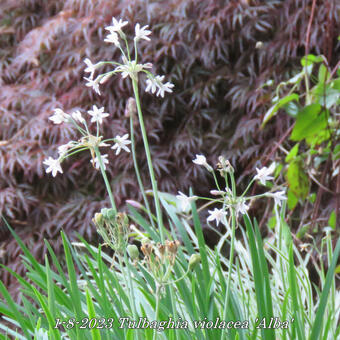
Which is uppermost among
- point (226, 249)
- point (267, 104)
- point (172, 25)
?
point (172, 25)

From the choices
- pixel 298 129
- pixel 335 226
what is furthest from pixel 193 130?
pixel 335 226

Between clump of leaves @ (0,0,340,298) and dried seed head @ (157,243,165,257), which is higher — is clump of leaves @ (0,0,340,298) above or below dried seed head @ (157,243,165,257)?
below

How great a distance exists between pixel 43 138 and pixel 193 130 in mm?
557

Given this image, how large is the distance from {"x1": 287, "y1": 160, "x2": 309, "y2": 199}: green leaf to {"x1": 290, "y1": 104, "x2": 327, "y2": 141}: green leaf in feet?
0.33

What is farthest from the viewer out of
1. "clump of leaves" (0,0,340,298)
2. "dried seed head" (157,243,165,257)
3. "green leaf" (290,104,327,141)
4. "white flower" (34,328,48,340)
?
"clump of leaves" (0,0,340,298)

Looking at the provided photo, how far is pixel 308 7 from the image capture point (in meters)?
1.67

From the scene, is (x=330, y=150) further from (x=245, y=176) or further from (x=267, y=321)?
(x=267, y=321)

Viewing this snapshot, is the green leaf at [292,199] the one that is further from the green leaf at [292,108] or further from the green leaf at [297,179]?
the green leaf at [292,108]

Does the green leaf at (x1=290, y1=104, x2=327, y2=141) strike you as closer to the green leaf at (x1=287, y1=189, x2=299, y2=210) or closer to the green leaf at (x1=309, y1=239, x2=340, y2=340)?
the green leaf at (x1=287, y1=189, x2=299, y2=210)

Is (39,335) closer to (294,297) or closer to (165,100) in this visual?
(294,297)

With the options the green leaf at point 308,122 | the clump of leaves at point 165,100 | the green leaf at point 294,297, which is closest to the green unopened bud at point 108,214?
the green leaf at point 294,297

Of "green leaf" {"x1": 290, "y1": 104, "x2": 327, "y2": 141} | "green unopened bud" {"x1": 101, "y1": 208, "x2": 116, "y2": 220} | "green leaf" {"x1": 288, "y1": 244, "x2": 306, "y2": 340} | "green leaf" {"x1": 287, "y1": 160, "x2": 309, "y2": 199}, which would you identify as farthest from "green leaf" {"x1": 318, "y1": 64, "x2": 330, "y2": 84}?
"green unopened bud" {"x1": 101, "y1": 208, "x2": 116, "y2": 220}

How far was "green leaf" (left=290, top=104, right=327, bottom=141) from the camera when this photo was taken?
4.46ft

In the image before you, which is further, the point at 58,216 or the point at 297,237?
the point at 58,216
